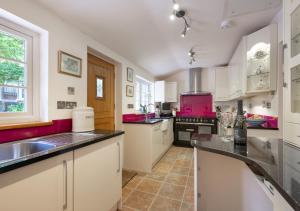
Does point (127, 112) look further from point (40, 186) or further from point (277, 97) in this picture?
point (277, 97)

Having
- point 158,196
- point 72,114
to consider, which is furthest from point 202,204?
point 72,114

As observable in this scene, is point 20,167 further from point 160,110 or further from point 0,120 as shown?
point 160,110

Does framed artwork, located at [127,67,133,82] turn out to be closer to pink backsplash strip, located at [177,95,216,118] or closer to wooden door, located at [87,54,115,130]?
wooden door, located at [87,54,115,130]

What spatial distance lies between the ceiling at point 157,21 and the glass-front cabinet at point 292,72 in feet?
2.14

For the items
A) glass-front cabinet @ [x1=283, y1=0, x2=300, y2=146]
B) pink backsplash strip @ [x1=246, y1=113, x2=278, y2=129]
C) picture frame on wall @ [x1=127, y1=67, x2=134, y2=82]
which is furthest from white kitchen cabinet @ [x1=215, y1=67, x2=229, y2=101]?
glass-front cabinet @ [x1=283, y1=0, x2=300, y2=146]

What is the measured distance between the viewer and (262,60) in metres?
1.98

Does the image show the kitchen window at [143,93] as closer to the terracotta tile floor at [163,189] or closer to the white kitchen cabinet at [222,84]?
the terracotta tile floor at [163,189]

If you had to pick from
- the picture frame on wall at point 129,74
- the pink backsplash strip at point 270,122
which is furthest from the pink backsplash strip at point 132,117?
the pink backsplash strip at point 270,122

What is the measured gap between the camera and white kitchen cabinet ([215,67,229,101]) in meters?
4.03

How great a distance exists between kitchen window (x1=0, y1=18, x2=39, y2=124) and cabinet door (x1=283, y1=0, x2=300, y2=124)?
2.17 m

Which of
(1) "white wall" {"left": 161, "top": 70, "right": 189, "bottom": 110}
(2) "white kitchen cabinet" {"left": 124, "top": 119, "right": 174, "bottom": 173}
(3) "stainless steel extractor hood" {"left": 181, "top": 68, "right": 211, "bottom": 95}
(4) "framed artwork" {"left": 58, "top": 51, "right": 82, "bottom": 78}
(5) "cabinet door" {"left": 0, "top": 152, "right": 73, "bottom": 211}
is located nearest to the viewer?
(5) "cabinet door" {"left": 0, "top": 152, "right": 73, "bottom": 211}

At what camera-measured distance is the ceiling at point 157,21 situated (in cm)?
164

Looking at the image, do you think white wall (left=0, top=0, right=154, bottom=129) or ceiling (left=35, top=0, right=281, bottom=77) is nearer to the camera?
white wall (left=0, top=0, right=154, bottom=129)

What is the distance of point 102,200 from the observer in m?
1.42
